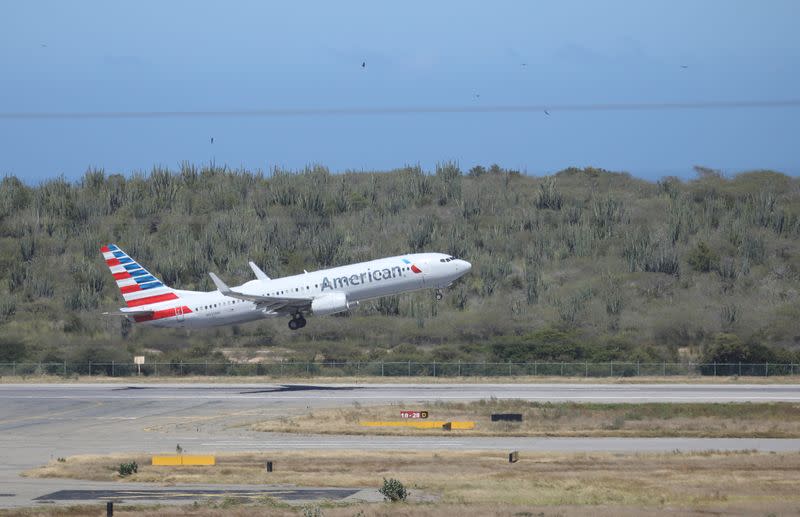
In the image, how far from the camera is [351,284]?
66.9m

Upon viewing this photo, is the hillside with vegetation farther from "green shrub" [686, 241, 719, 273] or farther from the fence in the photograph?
the fence

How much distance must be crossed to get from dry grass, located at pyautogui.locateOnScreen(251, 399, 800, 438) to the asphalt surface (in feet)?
4.38

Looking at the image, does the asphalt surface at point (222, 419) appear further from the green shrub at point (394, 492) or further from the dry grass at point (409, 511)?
the dry grass at point (409, 511)

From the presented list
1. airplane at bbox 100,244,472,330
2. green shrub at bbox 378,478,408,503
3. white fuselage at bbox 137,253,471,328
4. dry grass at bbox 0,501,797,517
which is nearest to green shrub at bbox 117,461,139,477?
dry grass at bbox 0,501,797,517

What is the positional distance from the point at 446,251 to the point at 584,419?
6412 cm

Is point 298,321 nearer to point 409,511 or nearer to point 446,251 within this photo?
point 409,511

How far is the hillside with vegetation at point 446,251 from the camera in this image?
83250 millimetres

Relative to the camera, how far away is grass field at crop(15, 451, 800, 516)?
28.9m

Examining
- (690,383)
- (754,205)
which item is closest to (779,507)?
(690,383)

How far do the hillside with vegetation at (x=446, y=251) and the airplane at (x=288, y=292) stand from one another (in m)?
7.55

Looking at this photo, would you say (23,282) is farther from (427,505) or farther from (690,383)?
(427,505)

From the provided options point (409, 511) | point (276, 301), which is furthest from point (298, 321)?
point (409, 511)

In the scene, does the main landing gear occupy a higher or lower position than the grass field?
higher

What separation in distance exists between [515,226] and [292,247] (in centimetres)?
2334
